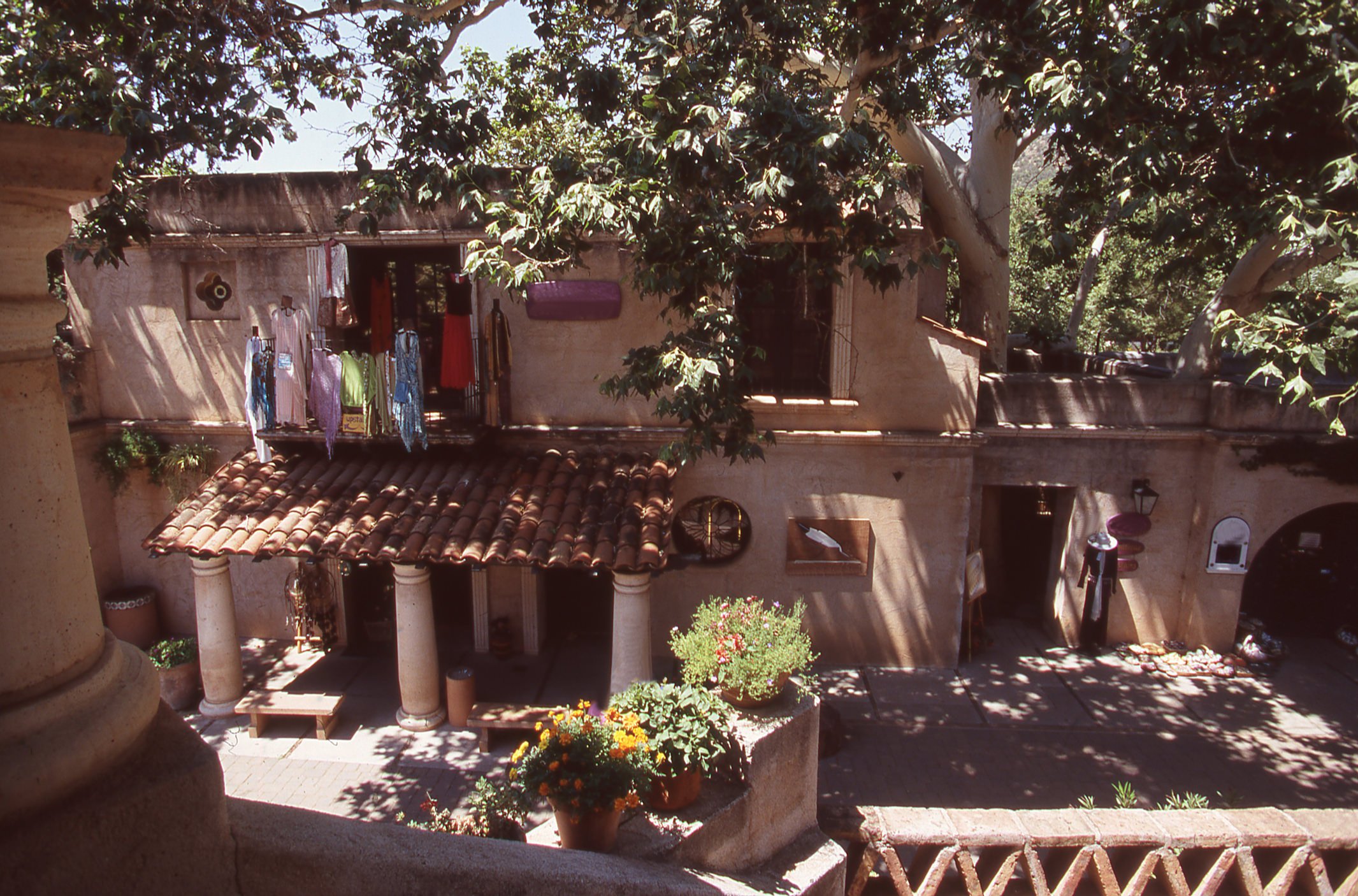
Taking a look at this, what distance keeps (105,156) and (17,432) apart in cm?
65

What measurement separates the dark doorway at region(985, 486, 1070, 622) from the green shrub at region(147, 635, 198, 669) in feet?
40.3

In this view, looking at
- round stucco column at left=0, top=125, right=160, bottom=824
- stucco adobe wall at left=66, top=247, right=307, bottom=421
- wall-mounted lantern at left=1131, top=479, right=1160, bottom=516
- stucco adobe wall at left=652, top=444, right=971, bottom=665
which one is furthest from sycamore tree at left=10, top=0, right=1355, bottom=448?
round stucco column at left=0, top=125, right=160, bottom=824

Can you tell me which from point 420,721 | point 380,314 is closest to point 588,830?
point 420,721

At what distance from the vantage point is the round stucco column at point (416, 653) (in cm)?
1043

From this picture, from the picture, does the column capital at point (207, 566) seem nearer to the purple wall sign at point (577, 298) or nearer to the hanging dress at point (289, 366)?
the hanging dress at point (289, 366)

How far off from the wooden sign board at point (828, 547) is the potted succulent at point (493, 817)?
6.14m

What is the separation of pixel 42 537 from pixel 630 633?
8313 mm

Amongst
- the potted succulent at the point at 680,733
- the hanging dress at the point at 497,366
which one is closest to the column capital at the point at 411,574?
the hanging dress at the point at 497,366

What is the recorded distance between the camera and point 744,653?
6.22m

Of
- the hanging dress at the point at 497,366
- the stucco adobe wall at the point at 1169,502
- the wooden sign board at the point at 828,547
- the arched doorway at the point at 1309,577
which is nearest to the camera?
the hanging dress at the point at 497,366

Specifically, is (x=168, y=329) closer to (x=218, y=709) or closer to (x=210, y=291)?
(x=210, y=291)

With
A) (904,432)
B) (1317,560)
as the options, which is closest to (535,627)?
(904,432)

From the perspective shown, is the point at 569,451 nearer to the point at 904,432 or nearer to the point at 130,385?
the point at 904,432

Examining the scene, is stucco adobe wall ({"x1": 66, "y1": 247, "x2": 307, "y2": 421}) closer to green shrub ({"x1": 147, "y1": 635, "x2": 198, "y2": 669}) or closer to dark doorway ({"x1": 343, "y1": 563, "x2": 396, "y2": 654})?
dark doorway ({"x1": 343, "y1": 563, "x2": 396, "y2": 654})
